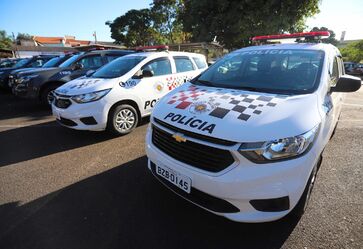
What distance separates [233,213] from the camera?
7.06 feet

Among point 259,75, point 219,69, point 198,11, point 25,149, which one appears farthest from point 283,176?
point 198,11

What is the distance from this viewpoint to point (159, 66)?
579 cm

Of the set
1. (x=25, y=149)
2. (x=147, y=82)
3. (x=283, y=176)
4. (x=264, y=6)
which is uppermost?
(x=264, y=6)

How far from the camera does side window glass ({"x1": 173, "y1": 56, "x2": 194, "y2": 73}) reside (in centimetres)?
616

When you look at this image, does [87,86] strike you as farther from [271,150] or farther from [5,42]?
[5,42]

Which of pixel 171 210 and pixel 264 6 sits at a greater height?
pixel 264 6

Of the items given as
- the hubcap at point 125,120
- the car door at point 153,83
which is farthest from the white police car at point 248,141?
the car door at point 153,83

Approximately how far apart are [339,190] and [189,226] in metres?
2.04

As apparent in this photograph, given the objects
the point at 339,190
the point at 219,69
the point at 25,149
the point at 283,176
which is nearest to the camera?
the point at 283,176

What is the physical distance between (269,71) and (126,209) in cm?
247

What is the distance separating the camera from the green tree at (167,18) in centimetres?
3203

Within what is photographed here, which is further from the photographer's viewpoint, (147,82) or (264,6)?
(264,6)

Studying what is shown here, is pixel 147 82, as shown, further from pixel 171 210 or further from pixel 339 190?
pixel 339 190

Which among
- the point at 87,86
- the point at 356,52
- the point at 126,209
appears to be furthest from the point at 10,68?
the point at 356,52
